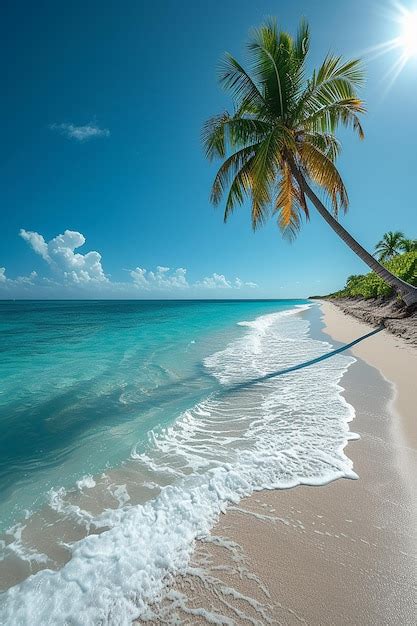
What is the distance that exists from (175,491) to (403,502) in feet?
7.13

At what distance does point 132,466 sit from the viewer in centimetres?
342

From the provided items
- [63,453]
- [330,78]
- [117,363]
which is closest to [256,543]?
[63,453]

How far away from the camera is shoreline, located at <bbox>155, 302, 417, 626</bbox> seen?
5.42ft

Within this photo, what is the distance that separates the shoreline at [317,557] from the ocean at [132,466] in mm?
189

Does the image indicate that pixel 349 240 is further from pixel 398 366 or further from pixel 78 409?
pixel 78 409

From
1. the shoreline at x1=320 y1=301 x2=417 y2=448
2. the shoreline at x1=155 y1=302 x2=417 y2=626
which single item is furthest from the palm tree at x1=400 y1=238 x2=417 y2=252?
the shoreline at x1=155 y1=302 x2=417 y2=626

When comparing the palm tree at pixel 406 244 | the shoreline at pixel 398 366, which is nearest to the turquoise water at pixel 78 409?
the shoreline at pixel 398 366

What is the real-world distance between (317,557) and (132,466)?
89.1 inches

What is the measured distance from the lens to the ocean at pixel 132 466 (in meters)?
1.91

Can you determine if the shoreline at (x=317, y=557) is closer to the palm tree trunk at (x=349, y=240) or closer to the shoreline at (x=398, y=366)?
the shoreline at (x=398, y=366)

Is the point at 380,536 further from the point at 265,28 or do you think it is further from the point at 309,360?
the point at 265,28

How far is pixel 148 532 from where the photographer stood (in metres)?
2.30

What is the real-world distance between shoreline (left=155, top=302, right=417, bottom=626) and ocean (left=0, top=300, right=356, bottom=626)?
0.62ft

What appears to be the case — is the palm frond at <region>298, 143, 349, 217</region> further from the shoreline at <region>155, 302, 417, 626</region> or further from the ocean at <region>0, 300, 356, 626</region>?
the shoreline at <region>155, 302, 417, 626</region>
